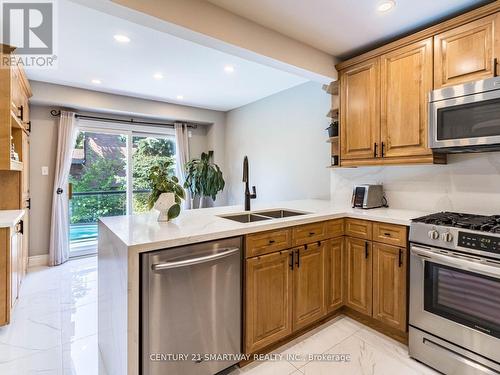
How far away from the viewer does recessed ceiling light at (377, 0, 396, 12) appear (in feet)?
6.40

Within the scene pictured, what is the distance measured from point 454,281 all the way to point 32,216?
17.1ft

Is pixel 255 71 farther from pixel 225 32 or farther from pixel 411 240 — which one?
pixel 411 240

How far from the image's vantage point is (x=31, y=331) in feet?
7.47

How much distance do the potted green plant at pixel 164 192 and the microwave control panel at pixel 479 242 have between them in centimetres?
190

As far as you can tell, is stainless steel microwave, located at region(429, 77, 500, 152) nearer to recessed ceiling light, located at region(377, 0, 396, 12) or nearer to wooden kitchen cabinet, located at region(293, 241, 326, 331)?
recessed ceiling light, located at region(377, 0, 396, 12)

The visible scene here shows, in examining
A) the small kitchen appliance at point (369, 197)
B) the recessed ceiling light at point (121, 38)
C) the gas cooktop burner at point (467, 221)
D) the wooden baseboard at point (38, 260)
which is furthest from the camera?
the wooden baseboard at point (38, 260)

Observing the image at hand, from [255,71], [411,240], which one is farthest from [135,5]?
[411,240]

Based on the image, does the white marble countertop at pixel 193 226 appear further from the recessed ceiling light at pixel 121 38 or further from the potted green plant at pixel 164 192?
the recessed ceiling light at pixel 121 38

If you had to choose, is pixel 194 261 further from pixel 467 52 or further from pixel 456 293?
pixel 467 52

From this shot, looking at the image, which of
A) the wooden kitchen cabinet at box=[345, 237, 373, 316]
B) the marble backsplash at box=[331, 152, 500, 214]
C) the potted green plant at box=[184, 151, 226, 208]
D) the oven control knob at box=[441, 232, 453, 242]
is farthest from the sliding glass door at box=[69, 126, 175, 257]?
the oven control knob at box=[441, 232, 453, 242]

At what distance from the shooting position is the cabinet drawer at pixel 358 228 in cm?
228

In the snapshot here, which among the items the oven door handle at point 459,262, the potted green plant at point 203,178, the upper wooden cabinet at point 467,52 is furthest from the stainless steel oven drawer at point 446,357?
the potted green plant at point 203,178

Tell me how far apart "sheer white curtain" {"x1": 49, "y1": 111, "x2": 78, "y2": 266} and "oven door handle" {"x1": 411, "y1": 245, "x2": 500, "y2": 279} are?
15.3ft

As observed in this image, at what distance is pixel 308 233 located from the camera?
217 cm
